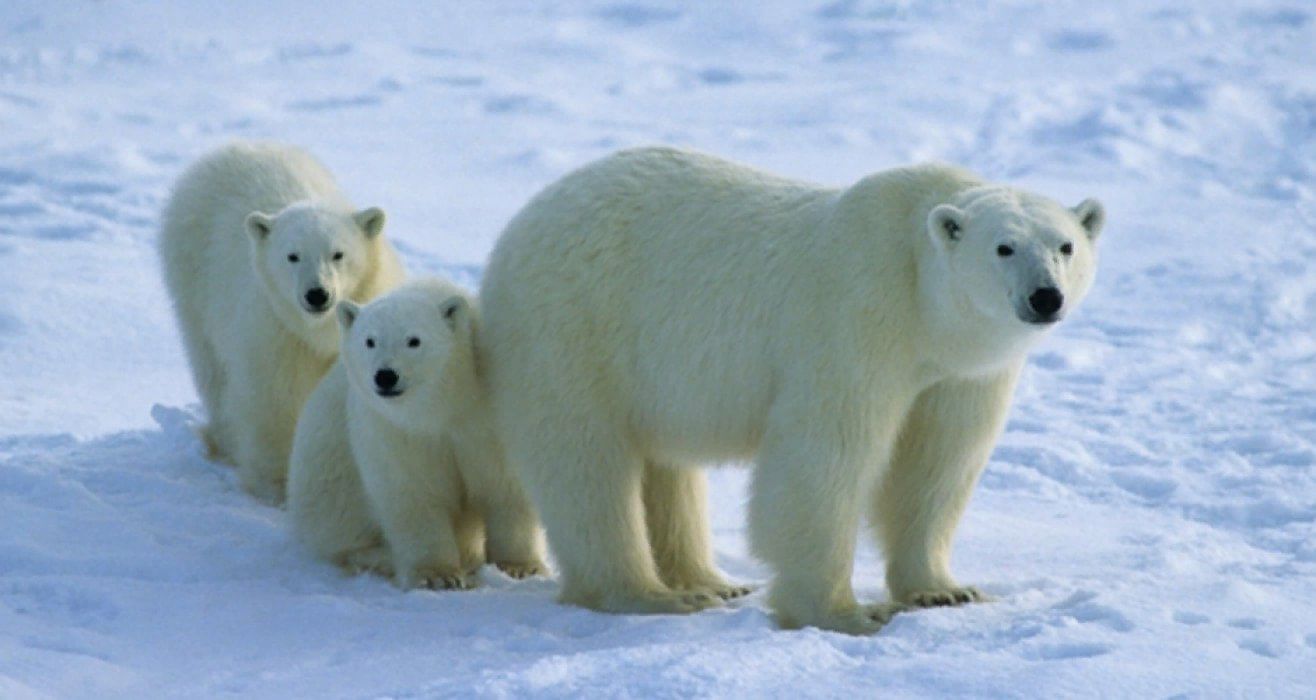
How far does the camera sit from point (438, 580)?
6.82 meters

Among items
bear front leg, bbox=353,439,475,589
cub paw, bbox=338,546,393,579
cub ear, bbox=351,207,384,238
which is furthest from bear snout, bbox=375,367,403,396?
cub ear, bbox=351,207,384,238

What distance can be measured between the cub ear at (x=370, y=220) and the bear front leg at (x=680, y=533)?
6.33 feet

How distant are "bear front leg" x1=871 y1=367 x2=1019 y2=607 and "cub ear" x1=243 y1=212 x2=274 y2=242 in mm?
3105

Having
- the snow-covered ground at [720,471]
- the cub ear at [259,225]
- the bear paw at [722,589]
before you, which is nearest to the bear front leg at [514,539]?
the snow-covered ground at [720,471]

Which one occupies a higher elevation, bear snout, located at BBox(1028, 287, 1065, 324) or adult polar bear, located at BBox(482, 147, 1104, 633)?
bear snout, located at BBox(1028, 287, 1065, 324)

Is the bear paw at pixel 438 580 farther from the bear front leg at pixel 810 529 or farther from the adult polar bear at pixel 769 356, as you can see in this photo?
the bear front leg at pixel 810 529

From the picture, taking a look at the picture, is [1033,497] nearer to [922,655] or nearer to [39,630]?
[922,655]

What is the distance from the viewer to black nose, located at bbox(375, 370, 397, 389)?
6.45 m

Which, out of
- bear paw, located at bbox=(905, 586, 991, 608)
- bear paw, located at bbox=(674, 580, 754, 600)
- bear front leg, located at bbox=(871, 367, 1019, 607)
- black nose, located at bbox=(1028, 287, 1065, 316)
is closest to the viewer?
black nose, located at bbox=(1028, 287, 1065, 316)

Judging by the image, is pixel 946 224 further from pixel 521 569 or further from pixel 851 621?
pixel 521 569

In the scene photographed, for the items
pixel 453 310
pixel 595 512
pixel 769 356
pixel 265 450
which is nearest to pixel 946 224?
pixel 769 356

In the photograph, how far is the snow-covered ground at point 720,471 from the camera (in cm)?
545

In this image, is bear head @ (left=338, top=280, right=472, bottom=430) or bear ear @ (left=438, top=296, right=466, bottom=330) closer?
bear head @ (left=338, top=280, right=472, bottom=430)

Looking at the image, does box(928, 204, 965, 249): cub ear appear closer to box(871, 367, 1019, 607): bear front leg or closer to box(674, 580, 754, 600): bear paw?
box(871, 367, 1019, 607): bear front leg
